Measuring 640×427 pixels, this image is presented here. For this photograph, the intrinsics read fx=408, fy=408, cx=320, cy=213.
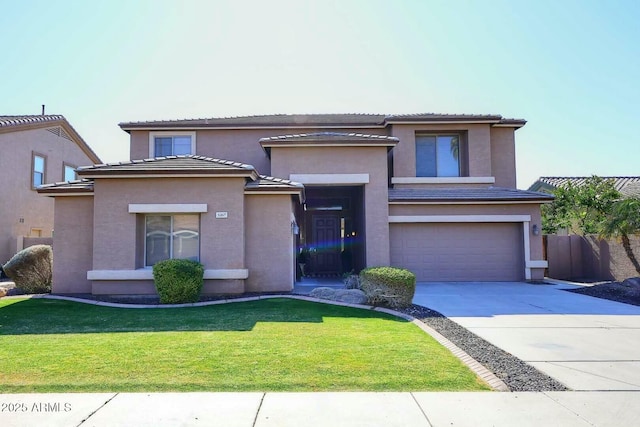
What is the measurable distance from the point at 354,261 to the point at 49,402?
14.3 meters

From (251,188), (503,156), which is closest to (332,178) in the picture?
(251,188)

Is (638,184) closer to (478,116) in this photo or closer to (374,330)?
(478,116)

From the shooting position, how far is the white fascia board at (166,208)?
12.0 meters

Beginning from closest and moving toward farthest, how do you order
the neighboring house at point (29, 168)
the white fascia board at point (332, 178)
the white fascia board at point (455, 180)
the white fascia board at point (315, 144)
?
the white fascia board at point (315, 144) < the white fascia board at point (332, 178) < the white fascia board at point (455, 180) < the neighboring house at point (29, 168)

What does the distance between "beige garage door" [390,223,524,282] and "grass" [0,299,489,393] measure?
6277 millimetres

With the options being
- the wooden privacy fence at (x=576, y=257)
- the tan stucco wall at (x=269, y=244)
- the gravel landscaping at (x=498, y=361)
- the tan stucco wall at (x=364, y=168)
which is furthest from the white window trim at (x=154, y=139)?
the wooden privacy fence at (x=576, y=257)

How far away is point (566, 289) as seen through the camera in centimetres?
1409

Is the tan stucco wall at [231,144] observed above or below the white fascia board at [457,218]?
above

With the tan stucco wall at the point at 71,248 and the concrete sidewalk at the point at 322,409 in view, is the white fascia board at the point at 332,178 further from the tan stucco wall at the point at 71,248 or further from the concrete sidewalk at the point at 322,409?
the concrete sidewalk at the point at 322,409

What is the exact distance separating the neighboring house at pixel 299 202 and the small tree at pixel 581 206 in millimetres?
5478

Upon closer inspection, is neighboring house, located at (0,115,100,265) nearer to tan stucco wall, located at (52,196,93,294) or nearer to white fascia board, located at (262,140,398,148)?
tan stucco wall, located at (52,196,93,294)

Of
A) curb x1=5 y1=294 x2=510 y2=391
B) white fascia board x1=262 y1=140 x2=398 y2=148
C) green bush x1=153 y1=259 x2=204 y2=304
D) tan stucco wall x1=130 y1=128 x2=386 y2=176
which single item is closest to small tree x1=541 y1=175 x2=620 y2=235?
tan stucco wall x1=130 y1=128 x2=386 y2=176

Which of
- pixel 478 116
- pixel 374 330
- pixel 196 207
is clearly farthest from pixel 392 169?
pixel 374 330

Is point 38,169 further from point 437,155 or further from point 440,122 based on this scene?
point 440,122
